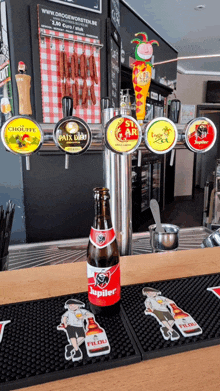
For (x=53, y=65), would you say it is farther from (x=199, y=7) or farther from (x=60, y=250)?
(x=199, y=7)

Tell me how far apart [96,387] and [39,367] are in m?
0.10

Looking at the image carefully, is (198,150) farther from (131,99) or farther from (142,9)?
(142,9)

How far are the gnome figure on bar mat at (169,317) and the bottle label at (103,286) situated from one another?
0.09 meters

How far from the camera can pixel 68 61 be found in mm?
2223

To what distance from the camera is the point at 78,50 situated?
2266mm

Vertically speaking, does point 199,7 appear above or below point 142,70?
above

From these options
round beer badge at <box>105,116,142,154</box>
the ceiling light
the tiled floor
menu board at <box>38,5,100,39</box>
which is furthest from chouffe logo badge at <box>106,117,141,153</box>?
the ceiling light

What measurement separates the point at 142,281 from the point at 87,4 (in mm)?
2322

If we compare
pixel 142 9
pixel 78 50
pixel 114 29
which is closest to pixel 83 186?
pixel 78 50

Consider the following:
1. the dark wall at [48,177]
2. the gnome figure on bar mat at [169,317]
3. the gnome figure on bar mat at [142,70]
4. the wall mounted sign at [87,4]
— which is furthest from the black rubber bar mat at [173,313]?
the wall mounted sign at [87,4]

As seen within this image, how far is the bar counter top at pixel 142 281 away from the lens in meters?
0.44

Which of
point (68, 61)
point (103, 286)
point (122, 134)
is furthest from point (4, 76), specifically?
point (103, 286)

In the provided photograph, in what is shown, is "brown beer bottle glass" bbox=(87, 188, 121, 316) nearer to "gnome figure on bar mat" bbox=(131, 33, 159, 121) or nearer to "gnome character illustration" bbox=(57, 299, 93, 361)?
"gnome character illustration" bbox=(57, 299, 93, 361)

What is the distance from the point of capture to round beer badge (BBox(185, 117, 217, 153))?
89 centimetres
